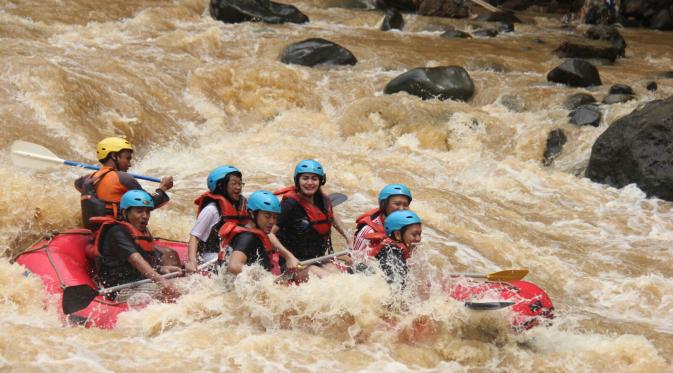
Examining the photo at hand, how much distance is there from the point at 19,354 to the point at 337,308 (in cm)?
178

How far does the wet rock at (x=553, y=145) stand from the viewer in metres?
9.94

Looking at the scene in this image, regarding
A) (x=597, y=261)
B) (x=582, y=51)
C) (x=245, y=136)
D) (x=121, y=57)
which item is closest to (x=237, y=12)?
(x=121, y=57)

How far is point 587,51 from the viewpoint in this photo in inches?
560

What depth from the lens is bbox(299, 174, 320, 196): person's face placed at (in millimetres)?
5223

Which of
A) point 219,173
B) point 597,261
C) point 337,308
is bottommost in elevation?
point 597,261

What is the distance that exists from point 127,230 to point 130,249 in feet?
0.46

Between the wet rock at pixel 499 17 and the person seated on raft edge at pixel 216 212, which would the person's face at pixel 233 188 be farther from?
the wet rock at pixel 499 17

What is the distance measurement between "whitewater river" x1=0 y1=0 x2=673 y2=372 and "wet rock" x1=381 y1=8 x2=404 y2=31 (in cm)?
27

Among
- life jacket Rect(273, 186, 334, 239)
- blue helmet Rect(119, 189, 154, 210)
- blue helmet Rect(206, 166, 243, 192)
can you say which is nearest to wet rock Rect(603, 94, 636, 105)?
life jacket Rect(273, 186, 334, 239)

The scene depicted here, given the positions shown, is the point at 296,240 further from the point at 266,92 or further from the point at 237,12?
the point at 237,12

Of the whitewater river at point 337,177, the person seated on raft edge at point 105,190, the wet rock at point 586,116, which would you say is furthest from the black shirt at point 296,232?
the wet rock at point 586,116

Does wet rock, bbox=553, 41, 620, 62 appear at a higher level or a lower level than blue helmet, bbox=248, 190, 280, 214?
higher

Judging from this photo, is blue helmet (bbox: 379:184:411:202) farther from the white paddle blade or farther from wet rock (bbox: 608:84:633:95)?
wet rock (bbox: 608:84:633:95)

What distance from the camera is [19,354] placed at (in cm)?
366
